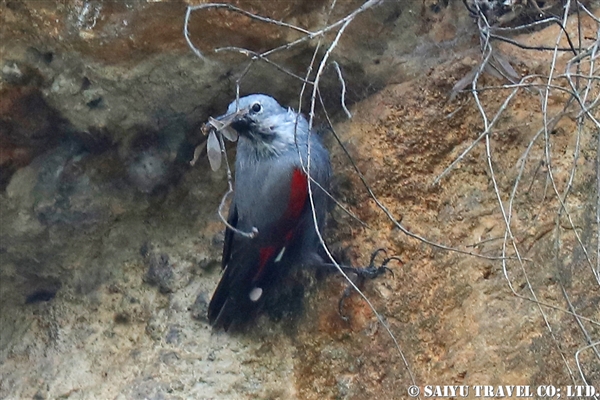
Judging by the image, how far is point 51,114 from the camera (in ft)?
8.54

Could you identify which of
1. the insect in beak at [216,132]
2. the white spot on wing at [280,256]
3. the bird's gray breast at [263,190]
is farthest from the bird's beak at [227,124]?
the white spot on wing at [280,256]

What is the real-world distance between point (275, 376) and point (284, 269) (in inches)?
14.5

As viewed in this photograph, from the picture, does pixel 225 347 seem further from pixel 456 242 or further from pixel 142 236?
pixel 456 242

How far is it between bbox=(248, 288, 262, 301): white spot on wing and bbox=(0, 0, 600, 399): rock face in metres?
0.09

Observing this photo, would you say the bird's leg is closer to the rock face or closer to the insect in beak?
the rock face

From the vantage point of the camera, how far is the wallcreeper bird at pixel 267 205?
244 cm

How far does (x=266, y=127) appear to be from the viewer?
2473 millimetres

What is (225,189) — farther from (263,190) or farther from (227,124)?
(227,124)

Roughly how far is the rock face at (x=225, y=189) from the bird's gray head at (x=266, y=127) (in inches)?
7.0

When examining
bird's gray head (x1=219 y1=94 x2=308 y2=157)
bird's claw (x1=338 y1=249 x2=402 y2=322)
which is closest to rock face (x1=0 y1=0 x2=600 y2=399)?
bird's claw (x1=338 y1=249 x2=402 y2=322)

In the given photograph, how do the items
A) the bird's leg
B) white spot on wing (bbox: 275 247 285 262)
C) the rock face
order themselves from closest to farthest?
1. the rock face
2. the bird's leg
3. white spot on wing (bbox: 275 247 285 262)

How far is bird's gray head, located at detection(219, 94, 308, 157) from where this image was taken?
2.43m

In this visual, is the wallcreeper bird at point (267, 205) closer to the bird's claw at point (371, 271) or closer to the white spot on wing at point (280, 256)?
the white spot on wing at point (280, 256)

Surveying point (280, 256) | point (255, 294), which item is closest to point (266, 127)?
point (280, 256)
